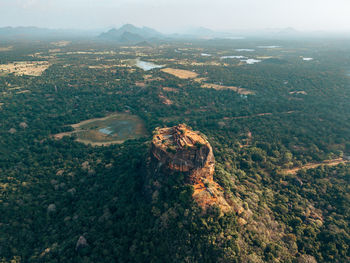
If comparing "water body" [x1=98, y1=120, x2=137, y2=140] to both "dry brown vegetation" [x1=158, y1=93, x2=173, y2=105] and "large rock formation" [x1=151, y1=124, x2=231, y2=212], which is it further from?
"large rock formation" [x1=151, y1=124, x2=231, y2=212]

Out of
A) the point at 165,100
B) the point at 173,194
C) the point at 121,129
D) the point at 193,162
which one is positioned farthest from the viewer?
the point at 165,100

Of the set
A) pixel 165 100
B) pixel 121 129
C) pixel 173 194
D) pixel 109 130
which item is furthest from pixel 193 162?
pixel 165 100

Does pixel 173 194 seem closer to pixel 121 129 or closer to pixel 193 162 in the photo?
pixel 193 162

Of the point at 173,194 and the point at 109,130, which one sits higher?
the point at 173,194

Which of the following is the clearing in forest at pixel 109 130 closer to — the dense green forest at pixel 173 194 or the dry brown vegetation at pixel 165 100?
the dense green forest at pixel 173 194

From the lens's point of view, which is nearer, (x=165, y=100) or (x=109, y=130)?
(x=109, y=130)

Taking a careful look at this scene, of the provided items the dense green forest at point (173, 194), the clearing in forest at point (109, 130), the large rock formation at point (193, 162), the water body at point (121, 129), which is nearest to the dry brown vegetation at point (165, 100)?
the dense green forest at point (173, 194)

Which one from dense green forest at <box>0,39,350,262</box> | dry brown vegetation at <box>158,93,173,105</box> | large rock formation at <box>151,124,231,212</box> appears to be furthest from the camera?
dry brown vegetation at <box>158,93,173,105</box>

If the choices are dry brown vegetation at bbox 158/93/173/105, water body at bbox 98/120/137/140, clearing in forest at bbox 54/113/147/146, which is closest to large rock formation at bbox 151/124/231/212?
clearing in forest at bbox 54/113/147/146
